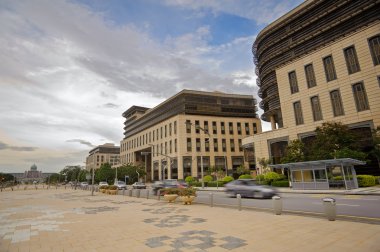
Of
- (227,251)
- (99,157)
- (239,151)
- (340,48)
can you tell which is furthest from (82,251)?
(99,157)

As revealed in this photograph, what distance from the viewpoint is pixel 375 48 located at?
36.2 meters

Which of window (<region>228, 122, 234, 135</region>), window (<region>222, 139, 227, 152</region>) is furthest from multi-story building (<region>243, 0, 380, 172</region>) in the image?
window (<region>228, 122, 234, 135</region>)

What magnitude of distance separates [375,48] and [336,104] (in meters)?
9.48

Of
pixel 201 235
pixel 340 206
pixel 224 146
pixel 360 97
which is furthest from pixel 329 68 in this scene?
pixel 224 146

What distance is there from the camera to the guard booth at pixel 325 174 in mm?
27281

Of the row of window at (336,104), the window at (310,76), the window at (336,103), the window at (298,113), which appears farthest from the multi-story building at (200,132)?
the window at (336,103)

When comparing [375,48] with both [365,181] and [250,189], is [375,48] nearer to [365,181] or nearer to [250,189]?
[365,181]

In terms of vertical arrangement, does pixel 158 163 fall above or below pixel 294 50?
below

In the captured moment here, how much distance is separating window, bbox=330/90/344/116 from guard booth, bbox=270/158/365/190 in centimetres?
1280

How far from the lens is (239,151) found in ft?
281

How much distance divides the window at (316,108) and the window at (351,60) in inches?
261

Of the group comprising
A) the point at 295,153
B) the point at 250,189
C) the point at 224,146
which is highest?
the point at 224,146

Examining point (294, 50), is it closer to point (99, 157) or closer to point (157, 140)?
point (157, 140)

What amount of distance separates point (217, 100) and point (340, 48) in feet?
163
